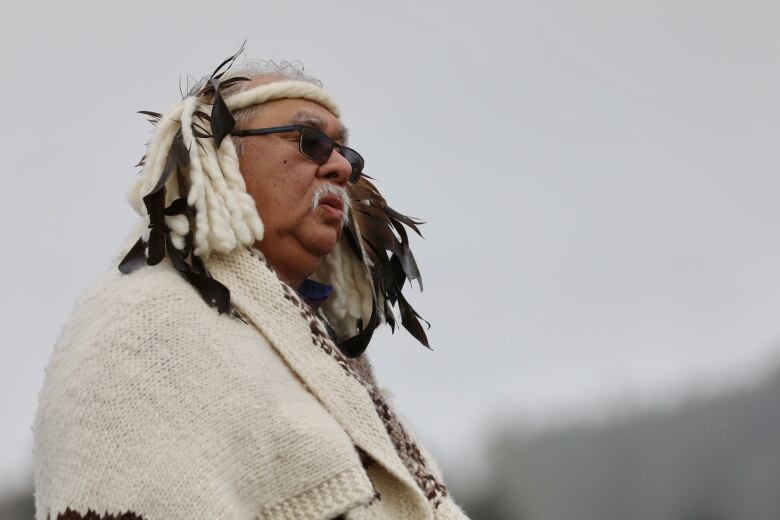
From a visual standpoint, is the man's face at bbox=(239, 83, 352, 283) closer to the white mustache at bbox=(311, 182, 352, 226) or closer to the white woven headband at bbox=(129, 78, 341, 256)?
the white mustache at bbox=(311, 182, 352, 226)

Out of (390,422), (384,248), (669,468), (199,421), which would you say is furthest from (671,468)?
(199,421)

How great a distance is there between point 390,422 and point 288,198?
66cm

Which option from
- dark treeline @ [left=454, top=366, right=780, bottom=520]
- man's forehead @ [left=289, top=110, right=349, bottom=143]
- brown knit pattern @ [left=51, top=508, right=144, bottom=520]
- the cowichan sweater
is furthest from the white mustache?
dark treeline @ [left=454, top=366, right=780, bottom=520]

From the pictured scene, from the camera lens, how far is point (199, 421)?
246 centimetres

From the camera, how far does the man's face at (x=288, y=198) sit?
315 centimetres

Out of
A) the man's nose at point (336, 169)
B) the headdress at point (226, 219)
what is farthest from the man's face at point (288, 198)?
the headdress at point (226, 219)

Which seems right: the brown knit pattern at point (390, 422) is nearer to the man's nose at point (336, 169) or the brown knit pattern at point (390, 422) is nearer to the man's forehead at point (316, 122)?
the man's nose at point (336, 169)

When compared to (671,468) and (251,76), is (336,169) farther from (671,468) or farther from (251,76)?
(671,468)

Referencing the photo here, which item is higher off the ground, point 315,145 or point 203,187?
point 315,145

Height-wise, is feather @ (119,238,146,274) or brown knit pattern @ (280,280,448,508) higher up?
feather @ (119,238,146,274)

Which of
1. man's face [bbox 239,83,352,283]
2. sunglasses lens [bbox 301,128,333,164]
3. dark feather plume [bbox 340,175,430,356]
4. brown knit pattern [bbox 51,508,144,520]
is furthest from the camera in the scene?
dark feather plume [bbox 340,175,430,356]

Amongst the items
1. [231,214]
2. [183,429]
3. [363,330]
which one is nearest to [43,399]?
[183,429]

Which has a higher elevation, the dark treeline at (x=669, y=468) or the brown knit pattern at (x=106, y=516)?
the dark treeline at (x=669, y=468)

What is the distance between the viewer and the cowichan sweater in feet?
7.78
